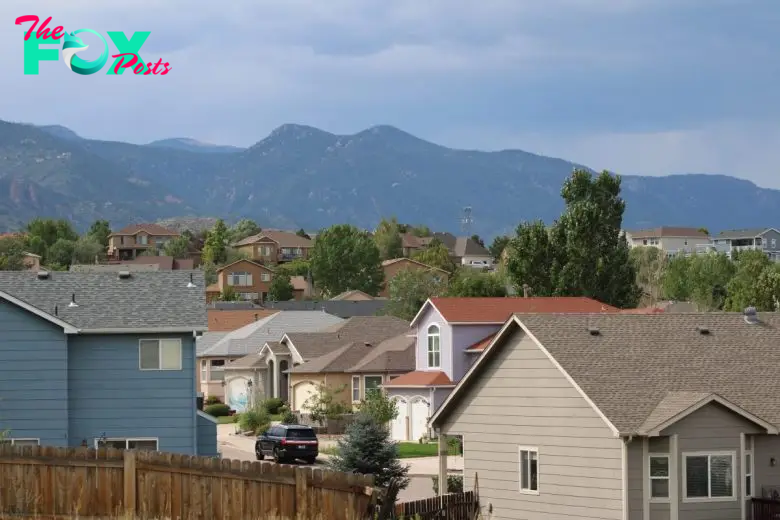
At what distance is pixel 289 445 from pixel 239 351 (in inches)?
1731

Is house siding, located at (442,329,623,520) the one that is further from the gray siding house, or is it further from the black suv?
the black suv

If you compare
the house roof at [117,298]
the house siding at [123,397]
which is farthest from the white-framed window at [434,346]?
the house siding at [123,397]

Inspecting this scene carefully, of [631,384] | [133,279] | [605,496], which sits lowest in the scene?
[605,496]

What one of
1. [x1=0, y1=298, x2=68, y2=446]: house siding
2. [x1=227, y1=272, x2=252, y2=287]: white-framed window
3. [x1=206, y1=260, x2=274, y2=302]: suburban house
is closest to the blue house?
[x1=0, y1=298, x2=68, y2=446]: house siding

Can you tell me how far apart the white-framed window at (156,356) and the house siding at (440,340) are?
25.5 meters

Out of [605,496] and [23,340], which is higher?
[23,340]

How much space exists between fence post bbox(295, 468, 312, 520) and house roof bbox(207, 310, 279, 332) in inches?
4239

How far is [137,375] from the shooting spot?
139ft

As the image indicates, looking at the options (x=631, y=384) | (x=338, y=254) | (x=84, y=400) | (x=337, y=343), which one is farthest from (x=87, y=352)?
(x=338, y=254)

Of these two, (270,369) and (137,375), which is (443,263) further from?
(137,375)

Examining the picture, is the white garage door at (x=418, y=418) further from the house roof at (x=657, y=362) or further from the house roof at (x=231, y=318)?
Answer: the house roof at (x=231, y=318)

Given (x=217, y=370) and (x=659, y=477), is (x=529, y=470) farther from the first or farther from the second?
(x=217, y=370)

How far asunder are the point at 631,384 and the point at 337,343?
164 ft

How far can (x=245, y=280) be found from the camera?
190 meters
